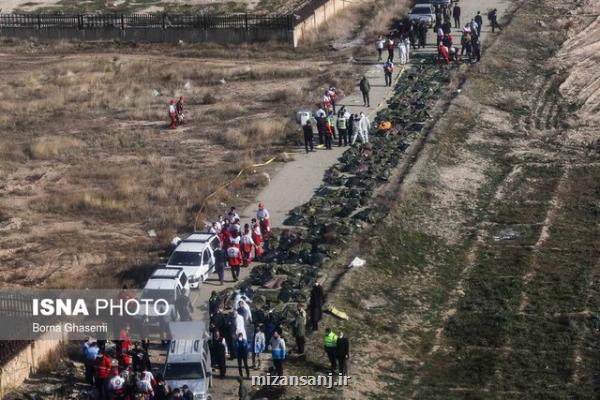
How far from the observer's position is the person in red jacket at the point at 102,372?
91.6 ft

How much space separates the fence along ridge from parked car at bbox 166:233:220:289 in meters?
31.1

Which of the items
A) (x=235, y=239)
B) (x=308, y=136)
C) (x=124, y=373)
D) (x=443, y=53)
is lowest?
(x=124, y=373)

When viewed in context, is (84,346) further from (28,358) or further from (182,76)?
(182,76)

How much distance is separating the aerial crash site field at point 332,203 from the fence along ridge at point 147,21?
4.67 ft

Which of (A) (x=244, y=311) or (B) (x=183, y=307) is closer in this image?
(A) (x=244, y=311)

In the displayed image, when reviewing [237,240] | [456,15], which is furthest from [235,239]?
[456,15]

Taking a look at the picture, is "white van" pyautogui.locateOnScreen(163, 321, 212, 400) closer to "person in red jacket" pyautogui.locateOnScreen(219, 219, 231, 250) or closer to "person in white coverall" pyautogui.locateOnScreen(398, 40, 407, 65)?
"person in red jacket" pyautogui.locateOnScreen(219, 219, 231, 250)

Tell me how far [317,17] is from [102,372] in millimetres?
42906

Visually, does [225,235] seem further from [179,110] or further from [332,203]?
[179,110]

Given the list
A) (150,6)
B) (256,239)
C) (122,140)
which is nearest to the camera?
(256,239)

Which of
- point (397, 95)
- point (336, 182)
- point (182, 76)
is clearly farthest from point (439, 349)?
point (182, 76)

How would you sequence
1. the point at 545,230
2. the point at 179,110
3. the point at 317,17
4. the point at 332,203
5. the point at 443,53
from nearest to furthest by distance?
1. the point at 332,203
2. the point at 545,230
3. the point at 179,110
4. the point at 443,53
5. the point at 317,17

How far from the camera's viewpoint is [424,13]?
214 feet

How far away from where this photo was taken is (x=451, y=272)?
125 feet
